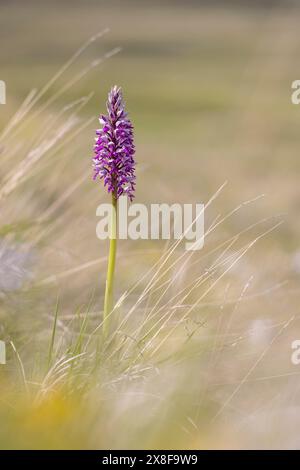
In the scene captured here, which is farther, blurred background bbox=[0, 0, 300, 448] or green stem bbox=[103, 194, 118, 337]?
green stem bbox=[103, 194, 118, 337]

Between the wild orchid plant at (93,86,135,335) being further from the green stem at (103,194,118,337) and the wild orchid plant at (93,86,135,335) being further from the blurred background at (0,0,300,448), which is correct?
the blurred background at (0,0,300,448)

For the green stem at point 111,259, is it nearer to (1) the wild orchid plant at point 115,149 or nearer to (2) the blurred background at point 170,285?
(1) the wild orchid plant at point 115,149

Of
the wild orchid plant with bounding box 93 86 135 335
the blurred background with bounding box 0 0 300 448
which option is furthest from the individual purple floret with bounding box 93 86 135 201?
the blurred background with bounding box 0 0 300 448

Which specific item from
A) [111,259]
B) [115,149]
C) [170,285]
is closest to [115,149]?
[115,149]

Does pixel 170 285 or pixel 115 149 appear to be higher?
pixel 115 149

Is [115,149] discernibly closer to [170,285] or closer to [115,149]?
[115,149]

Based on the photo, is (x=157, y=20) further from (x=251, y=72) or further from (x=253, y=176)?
(x=253, y=176)

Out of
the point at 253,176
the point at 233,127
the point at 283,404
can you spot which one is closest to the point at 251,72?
the point at 233,127

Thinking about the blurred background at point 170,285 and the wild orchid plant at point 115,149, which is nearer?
the blurred background at point 170,285

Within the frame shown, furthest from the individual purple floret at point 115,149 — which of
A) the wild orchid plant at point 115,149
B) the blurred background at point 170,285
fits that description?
the blurred background at point 170,285
